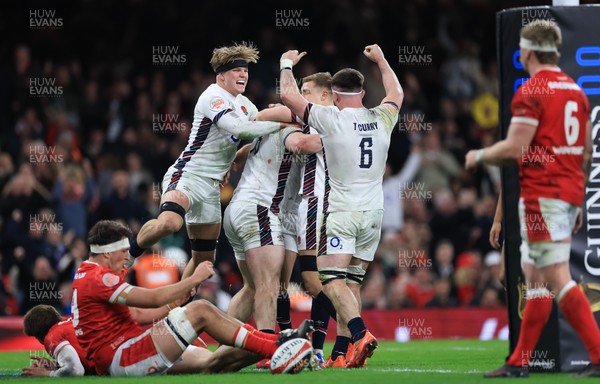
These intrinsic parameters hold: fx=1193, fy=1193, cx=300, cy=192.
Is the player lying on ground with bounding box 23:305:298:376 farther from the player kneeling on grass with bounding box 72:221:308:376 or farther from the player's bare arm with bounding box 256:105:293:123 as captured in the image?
the player's bare arm with bounding box 256:105:293:123

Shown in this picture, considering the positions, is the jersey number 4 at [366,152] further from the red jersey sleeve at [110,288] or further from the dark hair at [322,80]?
the red jersey sleeve at [110,288]

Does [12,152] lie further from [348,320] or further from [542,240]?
[542,240]

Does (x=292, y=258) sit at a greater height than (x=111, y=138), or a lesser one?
lesser

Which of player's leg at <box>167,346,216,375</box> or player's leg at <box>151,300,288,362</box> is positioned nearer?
player's leg at <box>151,300,288,362</box>

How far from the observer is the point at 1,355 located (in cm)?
1416

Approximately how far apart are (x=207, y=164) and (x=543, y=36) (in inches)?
161

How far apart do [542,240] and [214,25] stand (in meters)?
13.9

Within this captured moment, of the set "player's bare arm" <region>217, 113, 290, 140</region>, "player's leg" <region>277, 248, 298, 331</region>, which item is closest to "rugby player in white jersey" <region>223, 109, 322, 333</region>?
"player's bare arm" <region>217, 113, 290, 140</region>

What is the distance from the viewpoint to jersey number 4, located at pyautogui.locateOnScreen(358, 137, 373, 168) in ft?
36.1

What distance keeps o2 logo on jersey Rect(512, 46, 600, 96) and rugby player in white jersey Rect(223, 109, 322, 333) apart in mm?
2317

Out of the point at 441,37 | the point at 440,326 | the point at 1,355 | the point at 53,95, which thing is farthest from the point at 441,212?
the point at 1,355

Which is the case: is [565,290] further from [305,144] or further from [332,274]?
[305,144]

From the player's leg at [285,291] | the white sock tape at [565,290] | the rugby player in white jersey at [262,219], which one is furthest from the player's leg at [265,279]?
the white sock tape at [565,290]

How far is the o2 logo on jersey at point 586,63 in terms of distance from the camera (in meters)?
9.67
